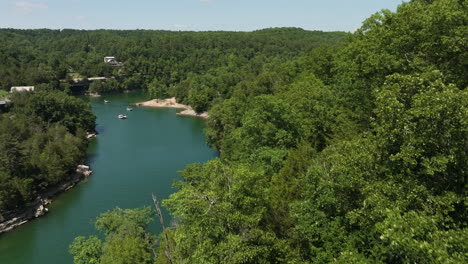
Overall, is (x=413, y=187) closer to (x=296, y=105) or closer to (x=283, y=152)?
(x=283, y=152)

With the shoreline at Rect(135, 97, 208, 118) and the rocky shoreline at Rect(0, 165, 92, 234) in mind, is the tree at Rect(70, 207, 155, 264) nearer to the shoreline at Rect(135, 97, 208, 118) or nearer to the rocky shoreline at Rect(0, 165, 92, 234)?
the rocky shoreline at Rect(0, 165, 92, 234)

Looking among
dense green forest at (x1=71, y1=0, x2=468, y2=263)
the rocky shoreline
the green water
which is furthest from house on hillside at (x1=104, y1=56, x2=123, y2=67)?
dense green forest at (x1=71, y1=0, x2=468, y2=263)

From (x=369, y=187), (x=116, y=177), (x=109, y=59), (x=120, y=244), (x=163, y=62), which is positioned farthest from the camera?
(x=109, y=59)

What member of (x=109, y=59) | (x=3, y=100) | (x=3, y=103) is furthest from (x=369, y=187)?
(x=109, y=59)

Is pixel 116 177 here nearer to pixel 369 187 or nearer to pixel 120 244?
pixel 120 244

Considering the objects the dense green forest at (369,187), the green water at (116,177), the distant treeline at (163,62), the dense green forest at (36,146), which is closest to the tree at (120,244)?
the dense green forest at (369,187)

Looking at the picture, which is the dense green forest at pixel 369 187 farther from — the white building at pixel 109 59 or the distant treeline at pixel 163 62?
the white building at pixel 109 59

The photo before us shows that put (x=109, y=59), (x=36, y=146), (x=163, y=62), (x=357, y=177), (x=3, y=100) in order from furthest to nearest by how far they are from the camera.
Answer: (x=109, y=59) < (x=163, y=62) < (x=3, y=100) < (x=36, y=146) < (x=357, y=177)
